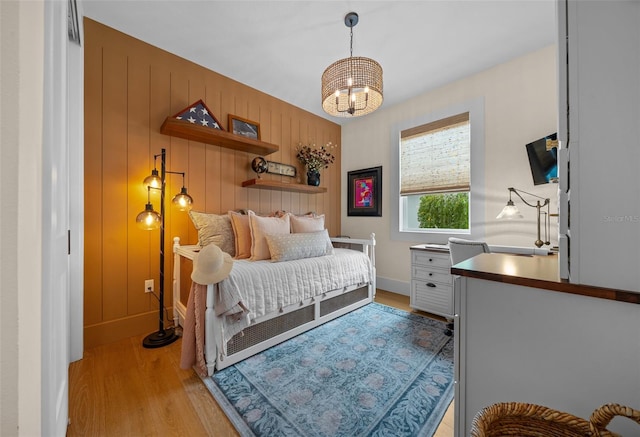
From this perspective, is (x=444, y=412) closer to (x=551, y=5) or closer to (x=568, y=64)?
(x=568, y=64)

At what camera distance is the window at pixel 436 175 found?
2828mm

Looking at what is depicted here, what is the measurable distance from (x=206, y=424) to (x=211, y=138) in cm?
229

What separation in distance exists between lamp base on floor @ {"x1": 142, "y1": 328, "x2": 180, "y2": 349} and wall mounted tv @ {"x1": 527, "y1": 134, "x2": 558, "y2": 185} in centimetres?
357

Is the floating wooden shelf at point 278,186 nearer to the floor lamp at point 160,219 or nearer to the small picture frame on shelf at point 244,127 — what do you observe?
the small picture frame on shelf at point 244,127

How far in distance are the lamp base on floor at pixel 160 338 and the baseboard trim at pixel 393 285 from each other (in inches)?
100

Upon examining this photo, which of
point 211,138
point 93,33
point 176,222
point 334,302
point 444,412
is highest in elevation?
point 93,33

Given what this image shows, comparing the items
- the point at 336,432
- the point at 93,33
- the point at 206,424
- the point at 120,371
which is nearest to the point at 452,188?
the point at 336,432

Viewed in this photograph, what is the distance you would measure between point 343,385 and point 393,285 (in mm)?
2052

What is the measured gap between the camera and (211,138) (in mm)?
2451

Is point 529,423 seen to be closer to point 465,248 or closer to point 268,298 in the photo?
point 465,248

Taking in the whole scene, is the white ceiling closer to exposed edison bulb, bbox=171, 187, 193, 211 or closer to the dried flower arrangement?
the dried flower arrangement

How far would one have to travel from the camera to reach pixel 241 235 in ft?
7.59

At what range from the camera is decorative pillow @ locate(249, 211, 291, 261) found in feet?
7.24

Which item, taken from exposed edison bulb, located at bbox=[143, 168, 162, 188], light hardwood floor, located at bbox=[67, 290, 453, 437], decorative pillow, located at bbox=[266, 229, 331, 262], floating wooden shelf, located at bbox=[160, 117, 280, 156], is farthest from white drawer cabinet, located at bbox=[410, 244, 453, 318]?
exposed edison bulb, located at bbox=[143, 168, 162, 188]
